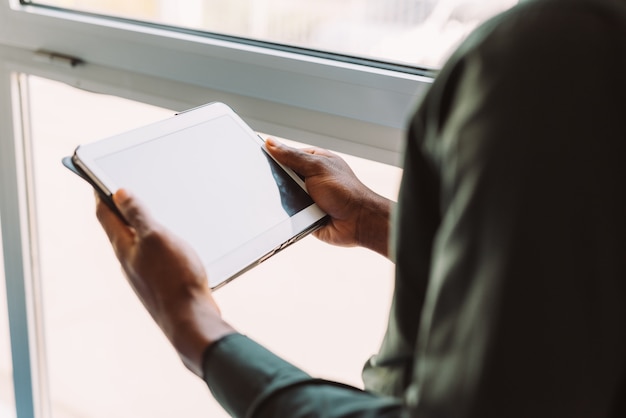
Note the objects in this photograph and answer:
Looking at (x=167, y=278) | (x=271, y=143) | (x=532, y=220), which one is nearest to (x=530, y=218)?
(x=532, y=220)

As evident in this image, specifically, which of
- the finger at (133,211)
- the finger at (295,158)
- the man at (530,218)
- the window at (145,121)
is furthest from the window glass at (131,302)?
the man at (530,218)

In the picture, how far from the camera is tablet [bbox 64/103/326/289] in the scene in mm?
629

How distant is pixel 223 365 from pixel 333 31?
46 centimetres

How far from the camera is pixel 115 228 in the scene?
1.98 ft

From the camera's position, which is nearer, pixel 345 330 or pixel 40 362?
pixel 345 330

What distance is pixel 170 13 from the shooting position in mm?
911

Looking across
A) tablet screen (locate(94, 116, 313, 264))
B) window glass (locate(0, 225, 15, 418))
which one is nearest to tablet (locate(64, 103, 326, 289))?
tablet screen (locate(94, 116, 313, 264))

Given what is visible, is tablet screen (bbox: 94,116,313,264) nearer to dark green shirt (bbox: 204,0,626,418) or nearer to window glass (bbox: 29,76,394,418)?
window glass (bbox: 29,76,394,418)

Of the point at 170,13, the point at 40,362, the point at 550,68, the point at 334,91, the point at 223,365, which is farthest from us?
the point at 40,362

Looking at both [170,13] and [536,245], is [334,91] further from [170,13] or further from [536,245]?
[536,245]

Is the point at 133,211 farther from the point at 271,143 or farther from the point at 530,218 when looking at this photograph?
the point at 530,218

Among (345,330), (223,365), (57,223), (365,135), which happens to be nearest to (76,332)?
(57,223)

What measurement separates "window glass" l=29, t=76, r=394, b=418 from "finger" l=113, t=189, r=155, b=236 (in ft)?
1.08

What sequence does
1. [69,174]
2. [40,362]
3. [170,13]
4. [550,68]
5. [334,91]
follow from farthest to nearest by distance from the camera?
[40,362] < [69,174] < [170,13] < [334,91] < [550,68]
